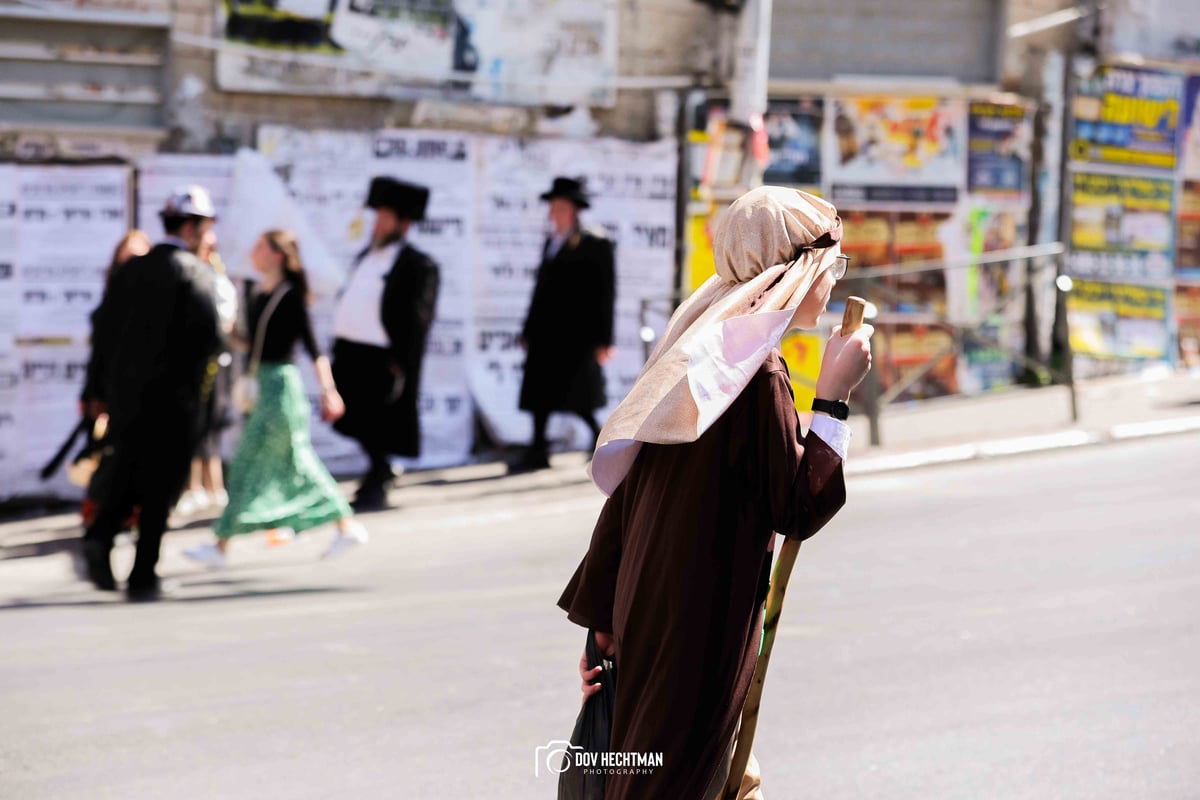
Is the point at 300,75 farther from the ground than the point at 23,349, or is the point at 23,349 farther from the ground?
the point at 300,75

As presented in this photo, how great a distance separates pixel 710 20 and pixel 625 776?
11369mm

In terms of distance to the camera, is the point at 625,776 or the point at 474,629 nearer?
the point at 625,776

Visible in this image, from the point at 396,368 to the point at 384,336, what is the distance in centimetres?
21

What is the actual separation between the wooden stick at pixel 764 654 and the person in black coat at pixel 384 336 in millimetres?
7555

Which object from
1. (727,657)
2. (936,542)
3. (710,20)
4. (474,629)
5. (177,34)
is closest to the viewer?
(727,657)

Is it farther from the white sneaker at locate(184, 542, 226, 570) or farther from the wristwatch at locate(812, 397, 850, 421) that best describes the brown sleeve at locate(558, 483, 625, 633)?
the white sneaker at locate(184, 542, 226, 570)

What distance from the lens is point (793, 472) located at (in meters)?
3.51

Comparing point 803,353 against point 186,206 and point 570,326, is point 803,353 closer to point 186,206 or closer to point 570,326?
point 570,326

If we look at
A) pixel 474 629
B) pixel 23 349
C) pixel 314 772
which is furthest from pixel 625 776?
pixel 23 349

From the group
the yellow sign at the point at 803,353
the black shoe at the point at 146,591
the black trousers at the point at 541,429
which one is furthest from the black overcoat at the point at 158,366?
the yellow sign at the point at 803,353

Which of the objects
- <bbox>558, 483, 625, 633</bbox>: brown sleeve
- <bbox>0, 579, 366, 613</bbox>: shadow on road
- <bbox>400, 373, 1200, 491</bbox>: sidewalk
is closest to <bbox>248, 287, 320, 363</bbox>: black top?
<bbox>0, 579, 366, 613</bbox>: shadow on road

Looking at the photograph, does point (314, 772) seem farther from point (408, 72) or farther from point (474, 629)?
point (408, 72)

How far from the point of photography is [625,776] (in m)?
3.61

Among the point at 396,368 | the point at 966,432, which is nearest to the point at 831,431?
the point at 396,368
